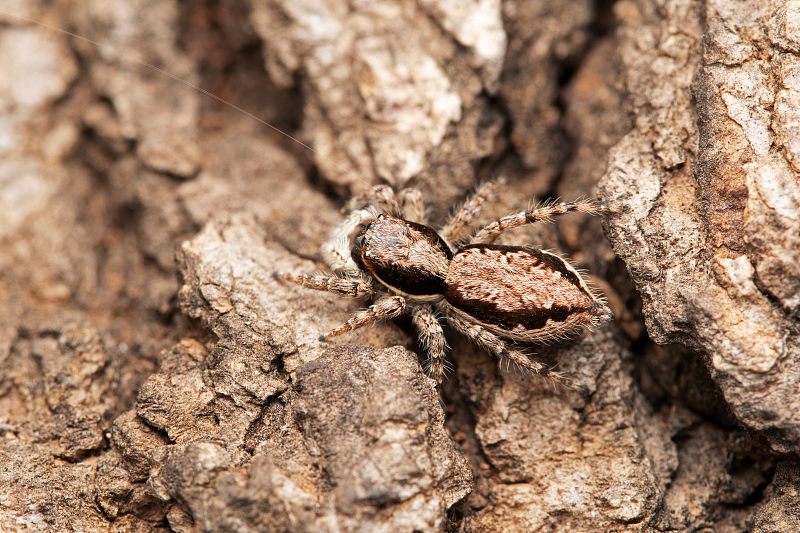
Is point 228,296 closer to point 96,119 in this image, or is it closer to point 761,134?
point 96,119

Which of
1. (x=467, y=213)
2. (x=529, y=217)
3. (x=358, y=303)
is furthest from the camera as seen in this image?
(x=467, y=213)

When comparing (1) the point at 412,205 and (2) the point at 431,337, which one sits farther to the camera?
(1) the point at 412,205

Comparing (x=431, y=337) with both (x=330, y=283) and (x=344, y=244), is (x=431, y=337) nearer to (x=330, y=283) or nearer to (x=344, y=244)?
(x=330, y=283)

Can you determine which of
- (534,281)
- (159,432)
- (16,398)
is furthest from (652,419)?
(16,398)

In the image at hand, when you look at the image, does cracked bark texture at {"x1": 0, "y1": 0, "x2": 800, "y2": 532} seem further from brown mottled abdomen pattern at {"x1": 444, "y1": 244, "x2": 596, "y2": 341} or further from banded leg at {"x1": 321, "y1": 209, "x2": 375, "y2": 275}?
brown mottled abdomen pattern at {"x1": 444, "y1": 244, "x2": 596, "y2": 341}

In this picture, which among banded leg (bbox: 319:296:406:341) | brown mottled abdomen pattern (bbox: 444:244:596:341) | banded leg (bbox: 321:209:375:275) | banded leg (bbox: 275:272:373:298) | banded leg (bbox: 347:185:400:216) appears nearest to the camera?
brown mottled abdomen pattern (bbox: 444:244:596:341)

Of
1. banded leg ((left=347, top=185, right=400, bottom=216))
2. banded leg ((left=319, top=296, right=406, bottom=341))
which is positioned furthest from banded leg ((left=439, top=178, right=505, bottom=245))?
banded leg ((left=319, top=296, right=406, bottom=341))

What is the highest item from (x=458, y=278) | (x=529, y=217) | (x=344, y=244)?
(x=529, y=217)

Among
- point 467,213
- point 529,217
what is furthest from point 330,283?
point 529,217
